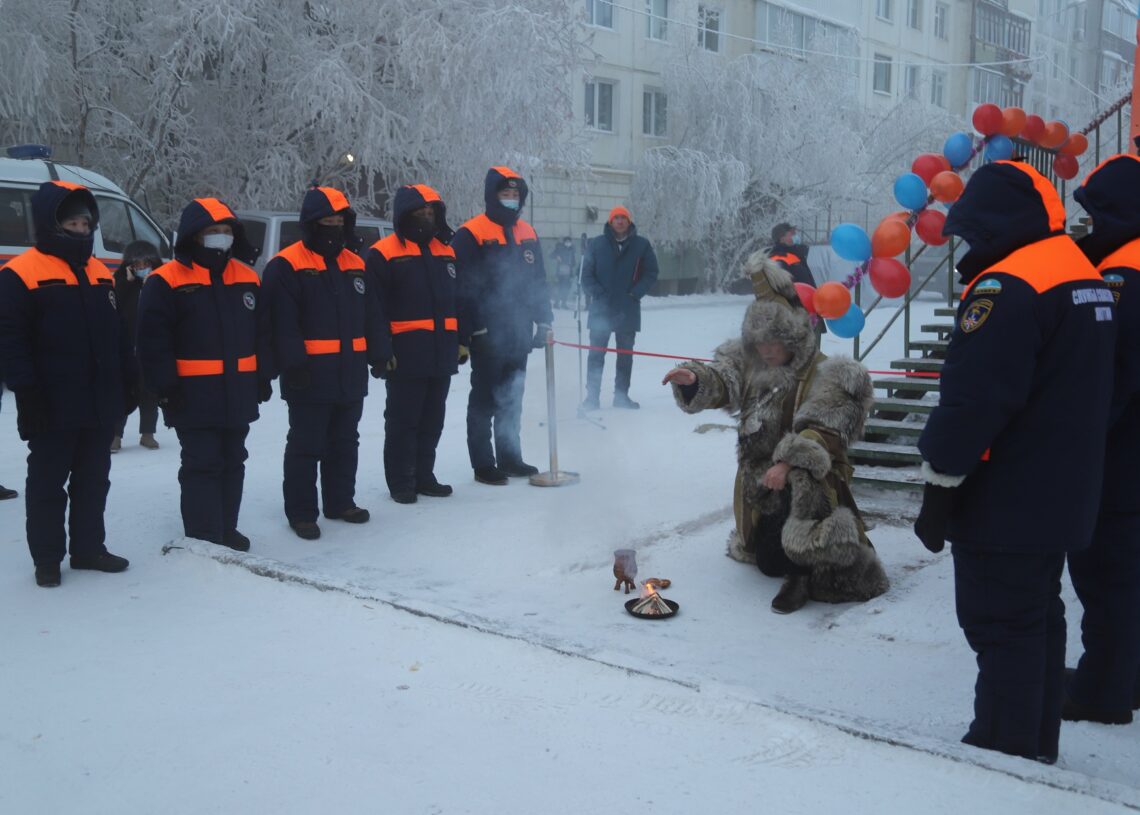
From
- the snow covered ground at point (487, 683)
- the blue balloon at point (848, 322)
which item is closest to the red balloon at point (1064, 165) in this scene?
the blue balloon at point (848, 322)

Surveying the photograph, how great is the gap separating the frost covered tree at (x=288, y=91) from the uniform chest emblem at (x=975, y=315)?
13210 millimetres

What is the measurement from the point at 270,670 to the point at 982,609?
248 cm

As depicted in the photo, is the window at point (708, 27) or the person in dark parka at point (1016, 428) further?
the window at point (708, 27)

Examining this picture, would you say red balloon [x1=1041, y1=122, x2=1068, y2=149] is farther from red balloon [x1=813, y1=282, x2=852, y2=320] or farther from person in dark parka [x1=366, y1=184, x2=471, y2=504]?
person in dark parka [x1=366, y1=184, x2=471, y2=504]

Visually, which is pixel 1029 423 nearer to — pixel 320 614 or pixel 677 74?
pixel 320 614

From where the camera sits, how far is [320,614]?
179 inches

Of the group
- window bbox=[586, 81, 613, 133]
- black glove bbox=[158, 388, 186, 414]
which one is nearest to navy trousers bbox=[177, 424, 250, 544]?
black glove bbox=[158, 388, 186, 414]

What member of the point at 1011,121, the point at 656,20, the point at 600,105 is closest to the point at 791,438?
the point at 1011,121

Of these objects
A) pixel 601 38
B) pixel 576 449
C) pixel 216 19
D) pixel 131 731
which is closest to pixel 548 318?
pixel 576 449

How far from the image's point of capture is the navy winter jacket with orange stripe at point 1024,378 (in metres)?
3.04

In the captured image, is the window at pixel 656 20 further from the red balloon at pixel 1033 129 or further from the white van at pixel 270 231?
the red balloon at pixel 1033 129

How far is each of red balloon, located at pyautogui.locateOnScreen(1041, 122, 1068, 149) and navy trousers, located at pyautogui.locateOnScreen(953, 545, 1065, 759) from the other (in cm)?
704

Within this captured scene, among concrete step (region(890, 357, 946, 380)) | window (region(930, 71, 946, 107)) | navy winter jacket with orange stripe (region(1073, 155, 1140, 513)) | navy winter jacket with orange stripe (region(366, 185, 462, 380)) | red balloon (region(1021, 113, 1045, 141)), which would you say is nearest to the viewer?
navy winter jacket with orange stripe (region(1073, 155, 1140, 513))

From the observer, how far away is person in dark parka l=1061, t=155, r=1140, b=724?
3.60 m
